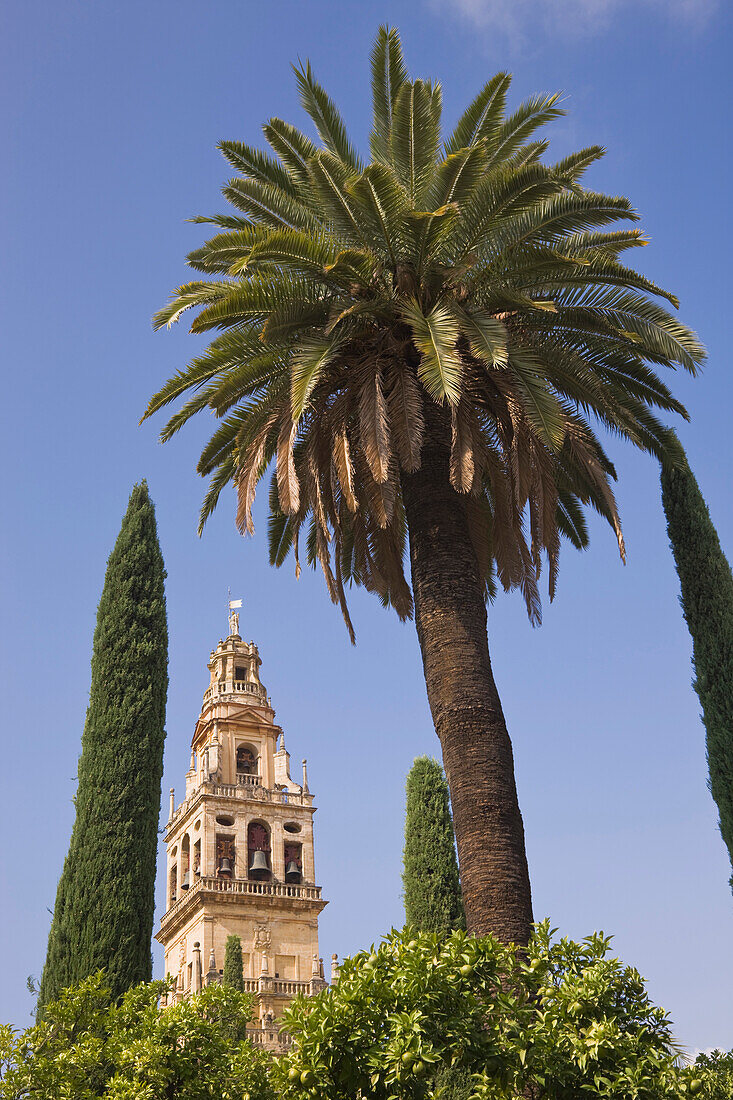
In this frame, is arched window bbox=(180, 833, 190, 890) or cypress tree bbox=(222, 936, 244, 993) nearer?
cypress tree bbox=(222, 936, 244, 993)

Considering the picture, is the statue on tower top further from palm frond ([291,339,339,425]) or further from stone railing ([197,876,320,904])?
palm frond ([291,339,339,425])

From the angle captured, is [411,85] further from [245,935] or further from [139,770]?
[245,935]

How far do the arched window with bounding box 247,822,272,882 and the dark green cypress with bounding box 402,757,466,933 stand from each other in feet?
76.2

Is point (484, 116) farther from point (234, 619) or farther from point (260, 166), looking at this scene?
point (234, 619)

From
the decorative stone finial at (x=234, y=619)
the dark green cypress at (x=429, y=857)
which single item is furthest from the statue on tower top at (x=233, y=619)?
the dark green cypress at (x=429, y=857)

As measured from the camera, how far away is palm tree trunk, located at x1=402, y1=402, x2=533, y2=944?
12062 millimetres

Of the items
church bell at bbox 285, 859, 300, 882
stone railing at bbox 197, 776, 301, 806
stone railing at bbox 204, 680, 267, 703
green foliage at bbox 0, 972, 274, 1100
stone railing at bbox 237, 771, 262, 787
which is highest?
stone railing at bbox 204, 680, 267, 703

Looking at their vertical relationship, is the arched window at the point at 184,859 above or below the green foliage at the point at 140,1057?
above

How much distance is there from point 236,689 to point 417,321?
141ft

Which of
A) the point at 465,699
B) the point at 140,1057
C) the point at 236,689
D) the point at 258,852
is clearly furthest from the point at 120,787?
the point at 236,689

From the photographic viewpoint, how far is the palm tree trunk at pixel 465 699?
1206cm

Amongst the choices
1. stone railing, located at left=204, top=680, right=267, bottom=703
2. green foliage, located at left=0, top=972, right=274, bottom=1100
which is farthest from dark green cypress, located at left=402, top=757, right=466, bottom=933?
stone railing, located at left=204, top=680, right=267, bottom=703

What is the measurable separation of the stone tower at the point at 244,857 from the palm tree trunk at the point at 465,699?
3272 cm

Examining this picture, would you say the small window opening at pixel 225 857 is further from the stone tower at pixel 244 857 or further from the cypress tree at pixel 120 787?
the cypress tree at pixel 120 787
